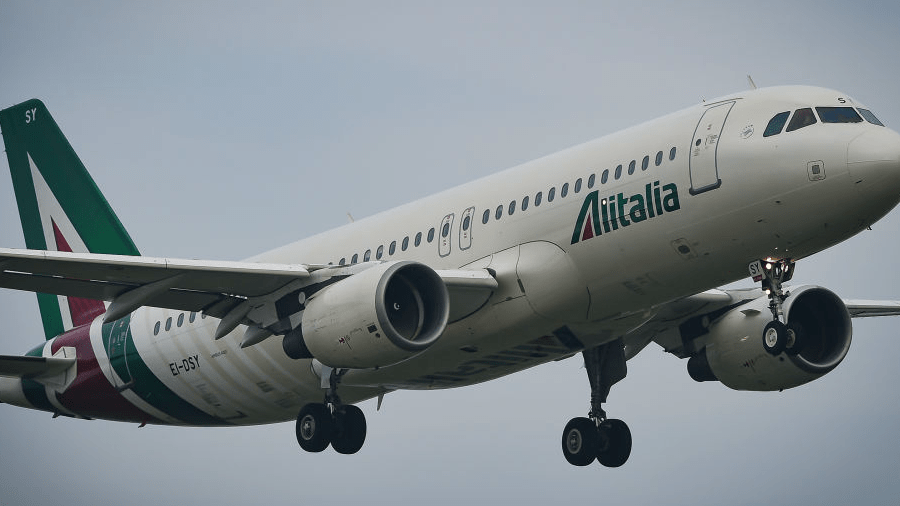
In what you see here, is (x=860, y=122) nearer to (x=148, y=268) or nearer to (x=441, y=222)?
(x=441, y=222)

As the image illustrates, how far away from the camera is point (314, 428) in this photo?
36094 millimetres

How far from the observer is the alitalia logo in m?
30.4

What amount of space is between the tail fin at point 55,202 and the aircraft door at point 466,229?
11.9 metres

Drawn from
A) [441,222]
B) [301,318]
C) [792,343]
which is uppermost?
[441,222]

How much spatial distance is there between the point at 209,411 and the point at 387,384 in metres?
5.29

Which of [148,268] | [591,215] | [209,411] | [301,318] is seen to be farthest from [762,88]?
[209,411]

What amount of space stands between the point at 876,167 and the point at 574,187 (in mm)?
6037

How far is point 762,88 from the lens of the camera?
1227 inches

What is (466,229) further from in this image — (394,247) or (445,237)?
(394,247)

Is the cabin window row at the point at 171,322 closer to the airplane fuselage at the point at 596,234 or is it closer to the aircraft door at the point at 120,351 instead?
the airplane fuselage at the point at 596,234

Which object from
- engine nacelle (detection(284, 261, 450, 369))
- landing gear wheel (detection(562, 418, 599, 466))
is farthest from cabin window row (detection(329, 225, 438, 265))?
landing gear wheel (detection(562, 418, 599, 466))

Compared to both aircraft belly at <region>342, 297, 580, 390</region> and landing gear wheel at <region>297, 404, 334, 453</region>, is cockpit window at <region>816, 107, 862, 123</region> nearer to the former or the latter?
aircraft belly at <region>342, 297, 580, 390</region>

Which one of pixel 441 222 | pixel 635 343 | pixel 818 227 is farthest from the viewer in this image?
pixel 635 343

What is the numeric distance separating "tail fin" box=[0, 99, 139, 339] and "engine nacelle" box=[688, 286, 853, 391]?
15498 millimetres
